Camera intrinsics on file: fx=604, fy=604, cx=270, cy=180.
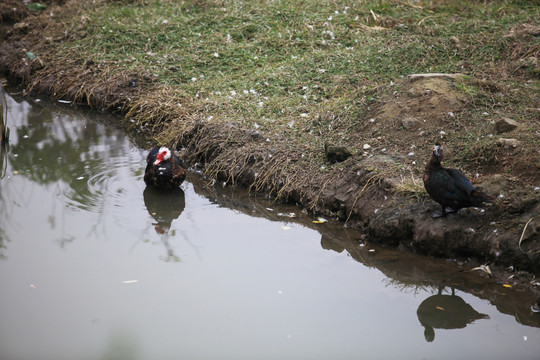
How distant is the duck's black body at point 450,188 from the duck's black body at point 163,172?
115 inches

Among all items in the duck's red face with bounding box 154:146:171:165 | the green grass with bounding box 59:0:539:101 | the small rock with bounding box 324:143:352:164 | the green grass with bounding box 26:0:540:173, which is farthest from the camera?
the green grass with bounding box 59:0:539:101

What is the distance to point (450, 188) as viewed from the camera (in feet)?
17.3

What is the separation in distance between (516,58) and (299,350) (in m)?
5.86

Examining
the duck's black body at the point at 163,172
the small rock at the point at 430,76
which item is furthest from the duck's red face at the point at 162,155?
the small rock at the point at 430,76

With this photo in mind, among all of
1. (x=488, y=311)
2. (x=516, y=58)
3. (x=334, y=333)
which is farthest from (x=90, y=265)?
(x=516, y=58)

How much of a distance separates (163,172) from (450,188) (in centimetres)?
321

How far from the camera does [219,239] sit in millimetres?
6008

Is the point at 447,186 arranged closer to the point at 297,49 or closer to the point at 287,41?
the point at 297,49

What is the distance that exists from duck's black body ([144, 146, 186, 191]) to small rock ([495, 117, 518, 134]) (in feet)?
11.7

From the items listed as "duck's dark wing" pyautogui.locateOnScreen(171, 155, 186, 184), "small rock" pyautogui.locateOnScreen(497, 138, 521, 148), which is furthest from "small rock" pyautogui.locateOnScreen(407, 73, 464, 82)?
"duck's dark wing" pyautogui.locateOnScreen(171, 155, 186, 184)

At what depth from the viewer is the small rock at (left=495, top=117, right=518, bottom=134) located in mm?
6434

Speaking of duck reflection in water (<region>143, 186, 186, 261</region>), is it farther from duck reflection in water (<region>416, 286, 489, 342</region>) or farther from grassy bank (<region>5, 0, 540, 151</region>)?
duck reflection in water (<region>416, 286, 489, 342</region>)

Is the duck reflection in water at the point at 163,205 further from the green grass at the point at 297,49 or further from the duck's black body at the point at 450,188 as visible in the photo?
the duck's black body at the point at 450,188

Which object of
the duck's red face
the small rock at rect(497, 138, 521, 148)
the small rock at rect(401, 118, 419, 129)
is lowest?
the small rock at rect(401, 118, 419, 129)
